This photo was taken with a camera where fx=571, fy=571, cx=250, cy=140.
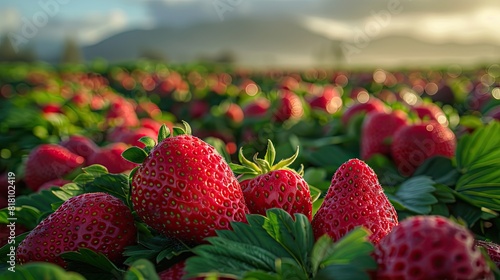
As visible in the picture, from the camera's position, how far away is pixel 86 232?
4.88 feet

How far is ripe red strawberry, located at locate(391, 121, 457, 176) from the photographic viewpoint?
2.83 meters

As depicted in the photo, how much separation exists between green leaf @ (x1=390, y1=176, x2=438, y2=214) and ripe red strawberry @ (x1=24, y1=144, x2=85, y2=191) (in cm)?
160

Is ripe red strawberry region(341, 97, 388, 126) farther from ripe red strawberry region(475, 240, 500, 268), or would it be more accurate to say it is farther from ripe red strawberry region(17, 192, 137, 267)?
ripe red strawberry region(17, 192, 137, 267)

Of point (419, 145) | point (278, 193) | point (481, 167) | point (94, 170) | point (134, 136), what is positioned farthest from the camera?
point (134, 136)

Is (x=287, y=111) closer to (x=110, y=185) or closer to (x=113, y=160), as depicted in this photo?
(x=113, y=160)

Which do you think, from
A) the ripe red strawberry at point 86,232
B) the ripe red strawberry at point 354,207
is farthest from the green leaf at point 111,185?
the ripe red strawberry at point 354,207

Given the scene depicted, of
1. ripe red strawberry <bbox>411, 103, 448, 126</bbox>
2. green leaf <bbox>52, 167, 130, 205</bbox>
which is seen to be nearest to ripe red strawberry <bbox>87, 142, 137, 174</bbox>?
green leaf <bbox>52, 167, 130, 205</bbox>

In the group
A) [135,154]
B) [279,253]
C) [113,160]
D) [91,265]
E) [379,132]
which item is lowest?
[113,160]

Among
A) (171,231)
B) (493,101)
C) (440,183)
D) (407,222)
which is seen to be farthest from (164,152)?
(493,101)

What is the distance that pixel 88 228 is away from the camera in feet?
4.89

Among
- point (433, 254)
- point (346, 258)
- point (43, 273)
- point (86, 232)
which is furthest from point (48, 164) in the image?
point (433, 254)

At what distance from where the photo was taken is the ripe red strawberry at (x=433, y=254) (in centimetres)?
105

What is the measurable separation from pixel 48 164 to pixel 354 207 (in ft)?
6.36

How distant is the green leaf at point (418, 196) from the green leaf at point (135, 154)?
43.5 inches
